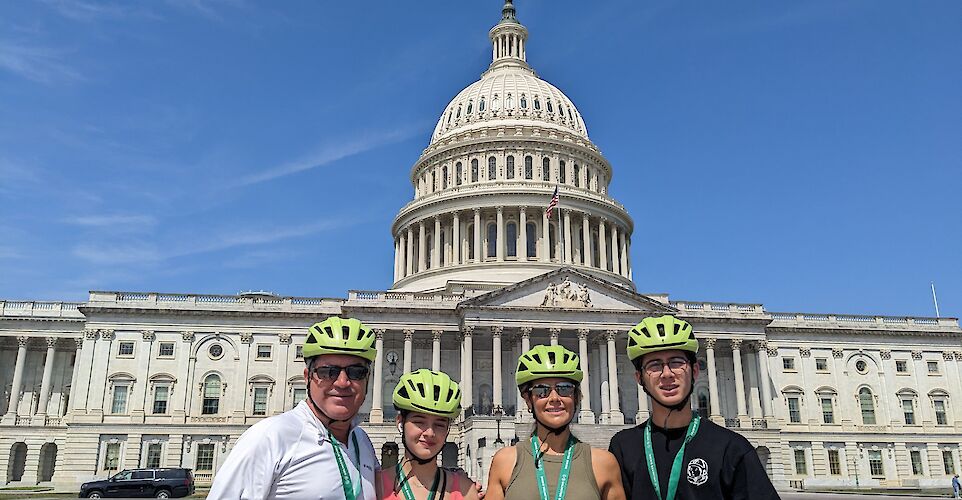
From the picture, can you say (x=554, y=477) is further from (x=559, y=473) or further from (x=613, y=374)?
(x=613, y=374)

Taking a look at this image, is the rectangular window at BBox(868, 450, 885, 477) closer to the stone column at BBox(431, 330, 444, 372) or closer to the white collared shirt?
the stone column at BBox(431, 330, 444, 372)

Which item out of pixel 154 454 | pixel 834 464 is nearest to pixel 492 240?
pixel 154 454

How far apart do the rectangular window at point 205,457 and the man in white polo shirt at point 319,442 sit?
62.2 m

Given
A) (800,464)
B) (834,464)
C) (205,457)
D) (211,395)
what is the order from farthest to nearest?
1. (834,464)
2. (800,464)
3. (211,395)
4. (205,457)

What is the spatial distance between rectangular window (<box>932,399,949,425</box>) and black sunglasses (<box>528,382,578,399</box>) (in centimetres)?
8066

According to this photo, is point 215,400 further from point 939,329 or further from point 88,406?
point 939,329

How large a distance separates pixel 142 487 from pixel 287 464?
40976mm

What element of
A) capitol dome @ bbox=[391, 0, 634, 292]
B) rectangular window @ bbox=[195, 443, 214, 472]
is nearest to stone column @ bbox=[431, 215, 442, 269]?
capitol dome @ bbox=[391, 0, 634, 292]

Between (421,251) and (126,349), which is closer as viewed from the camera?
(126,349)

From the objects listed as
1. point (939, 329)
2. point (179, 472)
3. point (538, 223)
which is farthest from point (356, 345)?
point (939, 329)

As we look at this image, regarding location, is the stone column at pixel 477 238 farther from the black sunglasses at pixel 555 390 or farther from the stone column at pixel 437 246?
the black sunglasses at pixel 555 390

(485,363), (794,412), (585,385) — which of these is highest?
(485,363)

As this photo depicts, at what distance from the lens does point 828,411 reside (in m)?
72.6

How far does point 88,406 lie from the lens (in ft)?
208
